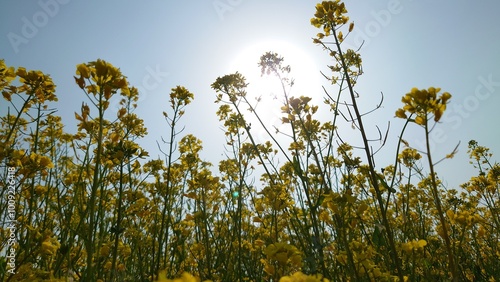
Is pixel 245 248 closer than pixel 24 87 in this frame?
No

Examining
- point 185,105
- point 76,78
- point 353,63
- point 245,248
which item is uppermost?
point 353,63

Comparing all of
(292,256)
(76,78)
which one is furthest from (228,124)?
(292,256)

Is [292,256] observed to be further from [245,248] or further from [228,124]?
[228,124]

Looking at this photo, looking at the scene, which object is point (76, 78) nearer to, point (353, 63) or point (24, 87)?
point (24, 87)

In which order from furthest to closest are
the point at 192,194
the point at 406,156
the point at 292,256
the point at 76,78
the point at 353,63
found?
1. the point at 406,156
2. the point at 353,63
3. the point at 192,194
4. the point at 76,78
5. the point at 292,256

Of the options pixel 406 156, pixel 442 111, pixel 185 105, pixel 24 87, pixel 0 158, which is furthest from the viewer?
pixel 406 156

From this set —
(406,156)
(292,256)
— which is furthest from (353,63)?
(292,256)

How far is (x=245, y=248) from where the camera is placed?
4.48 metres

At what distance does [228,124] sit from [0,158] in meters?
3.23

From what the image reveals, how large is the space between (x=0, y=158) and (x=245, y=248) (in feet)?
11.0

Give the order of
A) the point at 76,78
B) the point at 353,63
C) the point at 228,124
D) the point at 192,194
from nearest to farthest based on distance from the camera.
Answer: the point at 76,78 → the point at 192,194 → the point at 353,63 → the point at 228,124

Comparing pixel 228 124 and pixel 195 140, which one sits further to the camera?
pixel 195 140

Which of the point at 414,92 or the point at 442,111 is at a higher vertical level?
the point at 414,92

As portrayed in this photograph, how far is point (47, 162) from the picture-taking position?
2.06 metres
